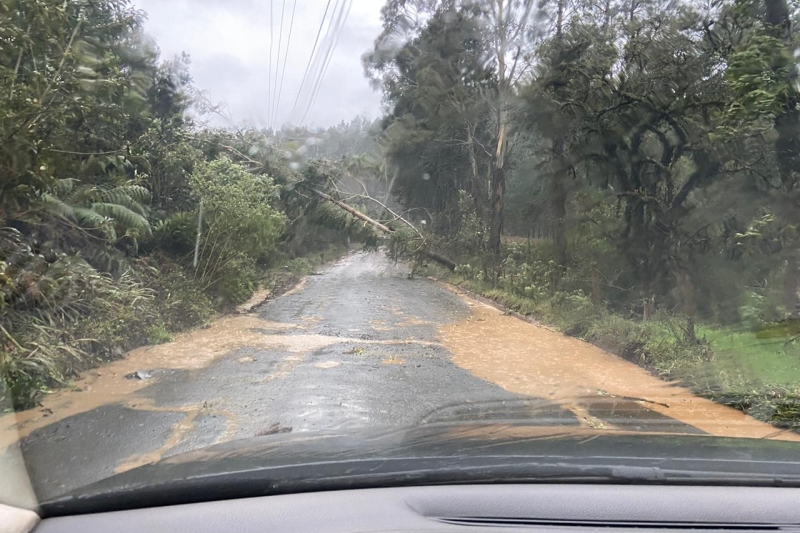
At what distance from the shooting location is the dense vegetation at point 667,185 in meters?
10.8

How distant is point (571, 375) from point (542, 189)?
12384mm

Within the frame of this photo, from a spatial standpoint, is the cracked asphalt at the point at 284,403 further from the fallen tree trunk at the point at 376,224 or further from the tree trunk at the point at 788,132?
the fallen tree trunk at the point at 376,224

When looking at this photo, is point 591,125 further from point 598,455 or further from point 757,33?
point 598,455

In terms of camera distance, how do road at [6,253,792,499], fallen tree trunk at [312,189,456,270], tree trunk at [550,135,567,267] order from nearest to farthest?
road at [6,253,792,499] → tree trunk at [550,135,567,267] → fallen tree trunk at [312,189,456,270]

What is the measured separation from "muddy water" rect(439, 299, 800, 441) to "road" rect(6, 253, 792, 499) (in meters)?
0.07

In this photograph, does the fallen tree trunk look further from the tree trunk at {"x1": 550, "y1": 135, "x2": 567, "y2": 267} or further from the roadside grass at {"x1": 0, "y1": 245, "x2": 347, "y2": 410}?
the roadside grass at {"x1": 0, "y1": 245, "x2": 347, "y2": 410}

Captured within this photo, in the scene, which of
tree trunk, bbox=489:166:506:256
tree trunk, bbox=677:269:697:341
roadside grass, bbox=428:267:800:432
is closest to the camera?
roadside grass, bbox=428:267:800:432

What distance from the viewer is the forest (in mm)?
9129

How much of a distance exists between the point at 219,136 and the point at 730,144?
1593 centimetres

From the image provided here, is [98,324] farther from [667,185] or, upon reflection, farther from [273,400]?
[667,185]

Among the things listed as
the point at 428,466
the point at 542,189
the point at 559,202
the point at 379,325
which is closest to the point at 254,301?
the point at 379,325

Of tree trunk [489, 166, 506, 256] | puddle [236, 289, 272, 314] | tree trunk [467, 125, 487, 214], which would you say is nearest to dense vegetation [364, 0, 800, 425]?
tree trunk [489, 166, 506, 256]

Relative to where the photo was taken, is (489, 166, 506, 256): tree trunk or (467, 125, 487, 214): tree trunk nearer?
(489, 166, 506, 256): tree trunk

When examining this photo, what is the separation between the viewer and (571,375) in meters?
9.51
